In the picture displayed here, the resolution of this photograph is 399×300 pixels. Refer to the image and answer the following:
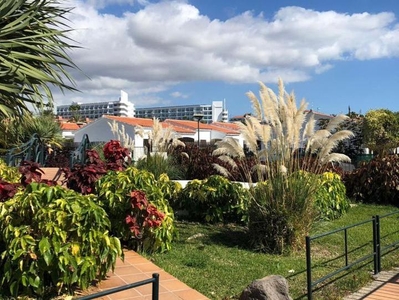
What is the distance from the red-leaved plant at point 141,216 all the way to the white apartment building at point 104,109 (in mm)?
81843

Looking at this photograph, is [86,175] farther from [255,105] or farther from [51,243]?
[255,105]

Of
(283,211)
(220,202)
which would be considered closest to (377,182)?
(220,202)

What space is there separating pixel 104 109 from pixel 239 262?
11324 centimetres

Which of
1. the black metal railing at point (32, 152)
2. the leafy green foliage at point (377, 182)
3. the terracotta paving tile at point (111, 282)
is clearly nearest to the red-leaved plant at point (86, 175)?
the terracotta paving tile at point (111, 282)

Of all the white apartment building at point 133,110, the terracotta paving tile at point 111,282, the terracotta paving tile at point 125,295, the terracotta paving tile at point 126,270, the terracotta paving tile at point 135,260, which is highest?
the white apartment building at point 133,110

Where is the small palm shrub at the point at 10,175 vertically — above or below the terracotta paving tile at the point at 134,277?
above

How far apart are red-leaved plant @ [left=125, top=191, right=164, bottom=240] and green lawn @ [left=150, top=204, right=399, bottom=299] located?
43 cm

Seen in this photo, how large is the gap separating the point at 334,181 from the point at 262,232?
14.2ft

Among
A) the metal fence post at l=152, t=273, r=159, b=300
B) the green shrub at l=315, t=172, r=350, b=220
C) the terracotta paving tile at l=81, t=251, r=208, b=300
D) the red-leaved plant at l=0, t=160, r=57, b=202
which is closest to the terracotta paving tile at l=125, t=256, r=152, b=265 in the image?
the terracotta paving tile at l=81, t=251, r=208, b=300

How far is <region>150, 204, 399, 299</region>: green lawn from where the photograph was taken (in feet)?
16.0

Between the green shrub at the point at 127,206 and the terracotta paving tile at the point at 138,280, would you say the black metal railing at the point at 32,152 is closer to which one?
the green shrub at the point at 127,206

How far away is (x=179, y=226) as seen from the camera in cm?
790

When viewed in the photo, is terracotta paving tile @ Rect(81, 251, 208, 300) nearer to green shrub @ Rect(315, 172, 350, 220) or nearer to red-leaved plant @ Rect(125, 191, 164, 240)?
red-leaved plant @ Rect(125, 191, 164, 240)

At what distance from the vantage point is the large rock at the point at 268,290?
3.79 m
